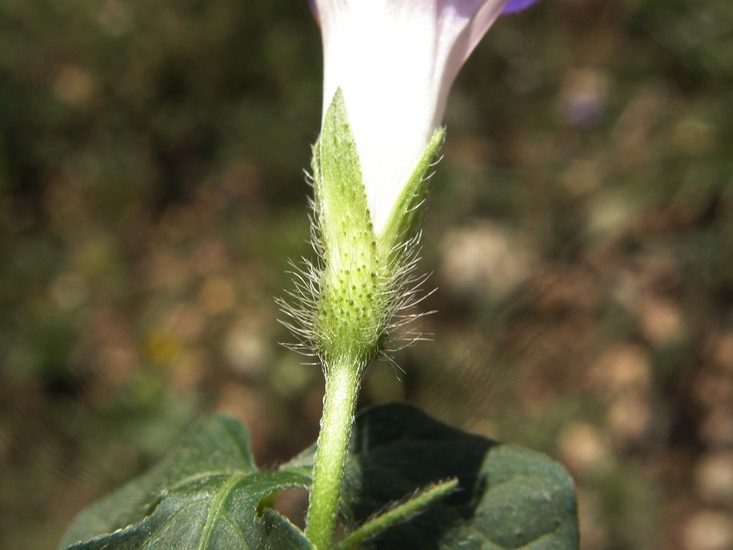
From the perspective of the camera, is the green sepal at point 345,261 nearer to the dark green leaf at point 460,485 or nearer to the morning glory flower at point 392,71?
the morning glory flower at point 392,71

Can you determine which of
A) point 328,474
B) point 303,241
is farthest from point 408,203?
point 303,241

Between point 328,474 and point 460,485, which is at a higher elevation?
point 328,474

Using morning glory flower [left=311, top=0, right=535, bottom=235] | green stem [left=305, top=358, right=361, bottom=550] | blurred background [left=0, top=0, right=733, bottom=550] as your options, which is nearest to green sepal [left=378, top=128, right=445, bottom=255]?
morning glory flower [left=311, top=0, right=535, bottom=235]

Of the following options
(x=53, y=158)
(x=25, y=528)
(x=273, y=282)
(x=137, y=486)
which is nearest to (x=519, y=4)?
(x=137, y=486)

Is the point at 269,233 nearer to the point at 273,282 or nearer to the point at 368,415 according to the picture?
the point at 273,282

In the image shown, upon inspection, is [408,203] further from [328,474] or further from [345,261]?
[328,474]

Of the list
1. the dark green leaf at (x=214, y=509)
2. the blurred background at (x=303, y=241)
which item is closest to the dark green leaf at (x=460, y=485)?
the dark green leaf at (x=214, y=509)
